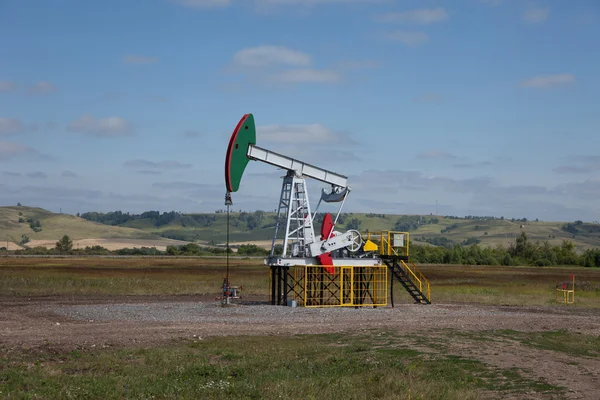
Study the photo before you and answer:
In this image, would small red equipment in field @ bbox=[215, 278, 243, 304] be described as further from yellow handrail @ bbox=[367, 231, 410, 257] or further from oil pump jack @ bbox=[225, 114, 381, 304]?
yellow handrail @ bbox=[367, 231, 410, 257]

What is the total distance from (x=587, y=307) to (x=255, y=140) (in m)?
19.7

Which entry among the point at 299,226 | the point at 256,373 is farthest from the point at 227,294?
the point at 256,373

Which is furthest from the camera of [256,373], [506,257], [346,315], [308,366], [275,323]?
[506,257]

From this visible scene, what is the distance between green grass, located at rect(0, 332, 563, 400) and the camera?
599 inches

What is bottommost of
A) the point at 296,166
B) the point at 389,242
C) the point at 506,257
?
the point at 506,257

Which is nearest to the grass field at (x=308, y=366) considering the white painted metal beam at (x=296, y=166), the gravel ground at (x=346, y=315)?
the gravel ground at (x=346, y=315)

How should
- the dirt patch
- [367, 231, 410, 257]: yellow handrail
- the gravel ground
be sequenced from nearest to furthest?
the dirt patch
the gravel ground
[367, 231, 410, 257]: yellow handrail

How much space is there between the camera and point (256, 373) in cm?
1773

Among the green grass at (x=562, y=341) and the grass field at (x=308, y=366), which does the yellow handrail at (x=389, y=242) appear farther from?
the green grass at (x=562, y=341)

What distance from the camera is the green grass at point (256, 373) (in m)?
15.2

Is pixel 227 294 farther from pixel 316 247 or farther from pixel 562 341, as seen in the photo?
pixel 562 341

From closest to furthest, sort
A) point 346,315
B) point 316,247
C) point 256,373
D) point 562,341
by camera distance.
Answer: point 256,373, point 562,341, point 346,315, point 316,247

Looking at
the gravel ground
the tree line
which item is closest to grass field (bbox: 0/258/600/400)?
the gravel ground

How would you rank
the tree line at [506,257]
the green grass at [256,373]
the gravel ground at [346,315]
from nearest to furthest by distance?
the green grass at [256,373]
the gravel ground at [346,315]
the tree line at [506,257]
